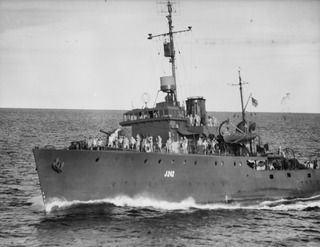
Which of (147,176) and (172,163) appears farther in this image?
(172,163)

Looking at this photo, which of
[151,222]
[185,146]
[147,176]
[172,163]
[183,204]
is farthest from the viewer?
[185,146]

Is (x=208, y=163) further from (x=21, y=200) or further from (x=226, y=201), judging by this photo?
(x=21, y=200)

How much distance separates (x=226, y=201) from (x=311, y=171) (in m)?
7.72

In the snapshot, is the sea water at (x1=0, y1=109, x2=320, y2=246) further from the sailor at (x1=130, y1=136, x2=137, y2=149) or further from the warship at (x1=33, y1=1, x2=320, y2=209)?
the sailor at (x1=130, y1=136, x2=137, y2=149)

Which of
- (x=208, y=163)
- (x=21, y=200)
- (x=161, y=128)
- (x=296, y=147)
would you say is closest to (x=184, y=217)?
(x=208, y=163)

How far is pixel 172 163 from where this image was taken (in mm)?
23219

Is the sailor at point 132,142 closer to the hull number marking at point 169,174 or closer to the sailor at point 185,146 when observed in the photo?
the hull number marking at point 169,174

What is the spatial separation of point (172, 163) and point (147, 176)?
1.57 meters

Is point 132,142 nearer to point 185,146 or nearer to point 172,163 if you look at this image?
point 172,163

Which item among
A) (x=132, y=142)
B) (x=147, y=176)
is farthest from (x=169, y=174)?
(x=132, y=142)

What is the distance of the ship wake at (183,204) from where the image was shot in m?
21.8

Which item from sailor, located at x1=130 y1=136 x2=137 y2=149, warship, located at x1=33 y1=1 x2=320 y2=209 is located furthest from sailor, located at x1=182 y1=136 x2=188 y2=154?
sailor, located at x1=130 y1=136 x2=137 y2=149

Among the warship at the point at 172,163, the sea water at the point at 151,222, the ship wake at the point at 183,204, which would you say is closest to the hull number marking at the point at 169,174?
the warship at the point at 172,163

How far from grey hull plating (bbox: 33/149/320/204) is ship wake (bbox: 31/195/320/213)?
23cm
